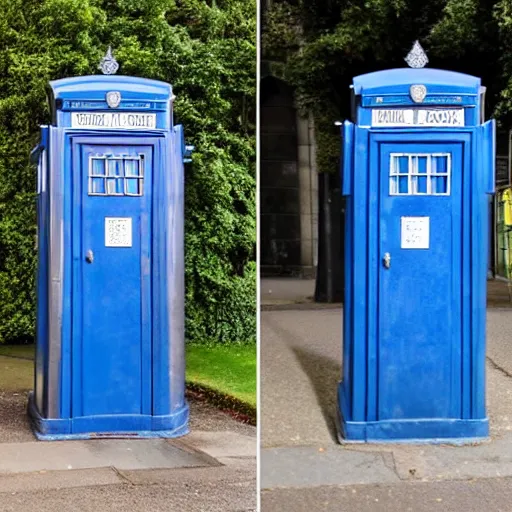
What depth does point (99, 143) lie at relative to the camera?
104 inches

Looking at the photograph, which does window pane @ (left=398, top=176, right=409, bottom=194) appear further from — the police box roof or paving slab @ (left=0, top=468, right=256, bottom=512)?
paving slab @ (left=0, top=468, right=256, bottom=512)

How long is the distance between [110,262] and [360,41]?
1.57 meters

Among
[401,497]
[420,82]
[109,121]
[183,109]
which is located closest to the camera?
[401,497]

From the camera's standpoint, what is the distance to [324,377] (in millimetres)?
3305

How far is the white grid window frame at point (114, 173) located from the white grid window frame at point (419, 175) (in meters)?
0.94

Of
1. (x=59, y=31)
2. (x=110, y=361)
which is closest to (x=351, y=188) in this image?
(x=110, y=361)

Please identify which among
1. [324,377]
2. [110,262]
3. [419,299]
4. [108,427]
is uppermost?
[110,262]

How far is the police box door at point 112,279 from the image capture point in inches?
105

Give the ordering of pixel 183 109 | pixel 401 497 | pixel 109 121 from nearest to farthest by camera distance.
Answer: pixel 401 497 → pixel 109 121 → pixel 183 109

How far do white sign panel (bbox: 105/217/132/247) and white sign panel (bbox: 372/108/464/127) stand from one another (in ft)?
3.25

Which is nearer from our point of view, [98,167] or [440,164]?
[440,164]

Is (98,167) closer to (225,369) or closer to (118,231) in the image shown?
(118,231)

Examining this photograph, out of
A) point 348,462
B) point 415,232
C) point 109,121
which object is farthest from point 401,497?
point 109,121

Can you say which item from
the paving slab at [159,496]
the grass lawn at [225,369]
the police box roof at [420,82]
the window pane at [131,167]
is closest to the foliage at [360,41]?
the police box roof at [420,82]
